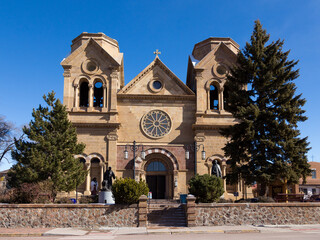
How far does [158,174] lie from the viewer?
34500 mm

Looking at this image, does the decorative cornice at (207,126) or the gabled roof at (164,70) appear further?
the gabled roof at (164,70)

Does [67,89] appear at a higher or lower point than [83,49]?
lower

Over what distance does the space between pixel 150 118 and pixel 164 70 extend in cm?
540

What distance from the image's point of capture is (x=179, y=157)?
33906 mm

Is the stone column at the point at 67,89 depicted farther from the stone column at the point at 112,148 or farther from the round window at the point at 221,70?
the round window at the point at 221,70

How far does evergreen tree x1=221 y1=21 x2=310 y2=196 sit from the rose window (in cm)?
1007

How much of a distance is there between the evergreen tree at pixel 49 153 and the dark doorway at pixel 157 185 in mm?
8520

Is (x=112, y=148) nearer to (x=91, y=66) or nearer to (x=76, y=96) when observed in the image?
(x=76, y=96)

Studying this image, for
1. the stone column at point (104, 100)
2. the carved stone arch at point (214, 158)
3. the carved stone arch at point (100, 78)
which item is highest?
the carved stone arch at point (100, 78)

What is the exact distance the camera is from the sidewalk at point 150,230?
17.5 m

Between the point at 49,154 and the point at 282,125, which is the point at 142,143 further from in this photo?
the point at 282,125

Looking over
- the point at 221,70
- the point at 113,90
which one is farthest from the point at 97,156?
the point at 221,70

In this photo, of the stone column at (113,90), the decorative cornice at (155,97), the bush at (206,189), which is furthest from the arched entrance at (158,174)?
the bush at (206,189)

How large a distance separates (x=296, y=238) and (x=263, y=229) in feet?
13.6
